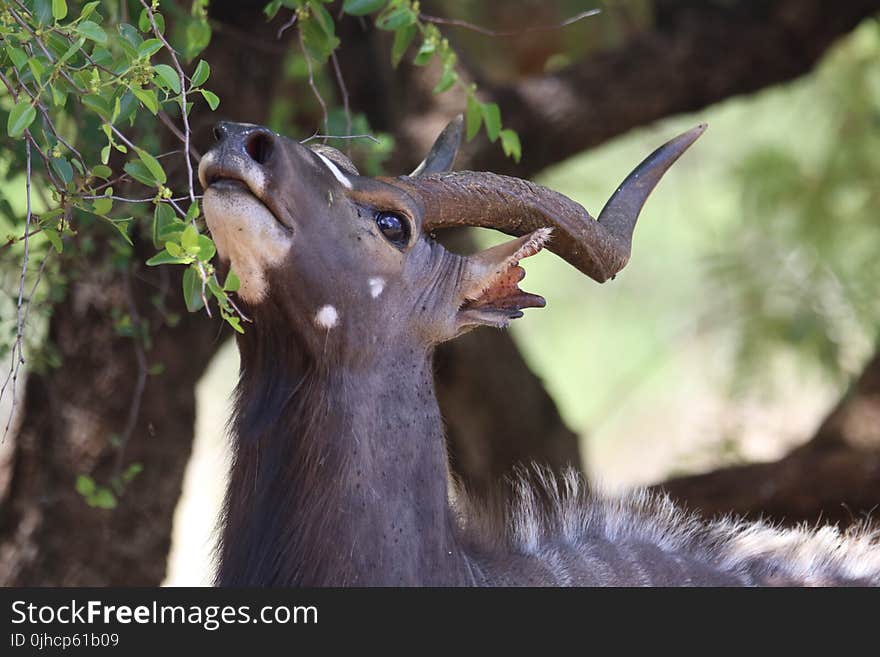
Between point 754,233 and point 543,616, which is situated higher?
point 543,616

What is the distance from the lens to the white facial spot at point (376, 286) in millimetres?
3699

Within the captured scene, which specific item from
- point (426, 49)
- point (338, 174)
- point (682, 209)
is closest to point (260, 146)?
point (338, 174)

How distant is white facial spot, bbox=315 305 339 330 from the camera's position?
3.62 meters

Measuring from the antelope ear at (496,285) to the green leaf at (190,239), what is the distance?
1.04 m

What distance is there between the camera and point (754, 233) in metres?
10.1

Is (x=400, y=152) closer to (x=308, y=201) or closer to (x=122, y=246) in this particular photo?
(x=122, y=246)

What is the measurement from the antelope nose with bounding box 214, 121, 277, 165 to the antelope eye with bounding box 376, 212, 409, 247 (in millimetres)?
377

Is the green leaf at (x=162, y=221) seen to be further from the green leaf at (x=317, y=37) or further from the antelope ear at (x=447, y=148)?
the antelope ear at (x=447, y=148)

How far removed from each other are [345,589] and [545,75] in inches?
180

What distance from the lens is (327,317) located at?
3.62 m

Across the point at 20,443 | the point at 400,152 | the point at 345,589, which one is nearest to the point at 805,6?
the point at 400,152

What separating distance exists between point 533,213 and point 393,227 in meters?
0.46

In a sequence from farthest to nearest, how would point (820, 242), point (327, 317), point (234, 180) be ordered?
point (820, 242) → point (327, 317) → point (234, 180)

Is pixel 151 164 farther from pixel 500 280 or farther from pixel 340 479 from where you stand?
pixel 500 280
